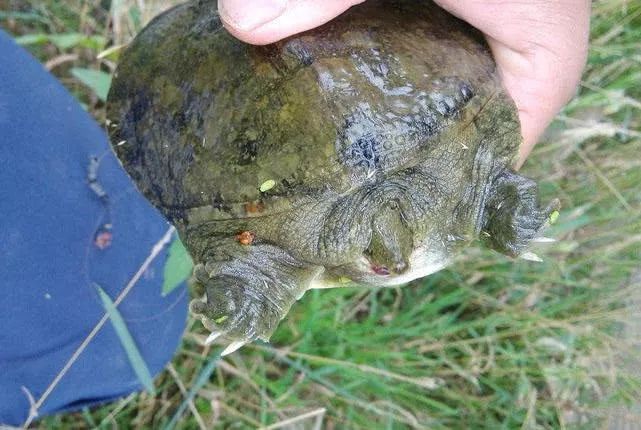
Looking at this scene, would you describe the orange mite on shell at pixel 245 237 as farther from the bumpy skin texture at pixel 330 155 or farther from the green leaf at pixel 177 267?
the green leaf at pixel 177 267

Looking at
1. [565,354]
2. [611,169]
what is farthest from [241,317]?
Answer: [611,169]

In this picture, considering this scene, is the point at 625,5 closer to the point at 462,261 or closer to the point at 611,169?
the point at 611,169

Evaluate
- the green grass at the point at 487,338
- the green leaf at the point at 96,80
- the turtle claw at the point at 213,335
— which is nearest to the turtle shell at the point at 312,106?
the turtle claw at the point at 213,335

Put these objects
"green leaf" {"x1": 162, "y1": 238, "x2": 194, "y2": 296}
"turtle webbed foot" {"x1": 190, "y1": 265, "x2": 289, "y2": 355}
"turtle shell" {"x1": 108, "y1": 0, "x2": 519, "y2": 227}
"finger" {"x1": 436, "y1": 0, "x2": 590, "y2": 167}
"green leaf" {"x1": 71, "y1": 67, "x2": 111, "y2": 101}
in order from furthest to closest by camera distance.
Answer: "green leaf" {"x1": 71, "y1": 67, "x2": 111, "y2": 101} < "green leaf" {"x1": 162, "y1": 238, "x2": 194, "y2": 296} < "finger" {"x1": 436, "y1": 0, "x2": 590, "y2": 167} < "turtle webbed foot" {"x1": 190, "y1": 265, "x2": 289, "y2": 355} < "turtle shell" {"x1": 108, "y1": 0, "x2": 519, "y2": 227}

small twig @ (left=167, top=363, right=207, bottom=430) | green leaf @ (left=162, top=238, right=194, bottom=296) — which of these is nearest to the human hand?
green leaf @ (left=162, top=238, right=194, bottom=296)

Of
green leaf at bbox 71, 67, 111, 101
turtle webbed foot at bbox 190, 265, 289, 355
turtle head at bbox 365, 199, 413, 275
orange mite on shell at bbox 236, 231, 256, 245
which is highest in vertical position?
green leaf at bbox 71, 67, 111, 101

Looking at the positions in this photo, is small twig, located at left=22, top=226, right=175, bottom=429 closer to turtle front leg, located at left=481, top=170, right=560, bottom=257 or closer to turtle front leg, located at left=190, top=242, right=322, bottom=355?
turtle front leg, located at left=190, top=242, right=322, bottom=355

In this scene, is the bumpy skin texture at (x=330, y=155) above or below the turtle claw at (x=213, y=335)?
above
